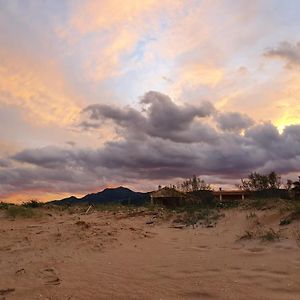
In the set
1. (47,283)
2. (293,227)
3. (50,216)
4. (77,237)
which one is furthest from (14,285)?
(50,216)

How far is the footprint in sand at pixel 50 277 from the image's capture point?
6520mm

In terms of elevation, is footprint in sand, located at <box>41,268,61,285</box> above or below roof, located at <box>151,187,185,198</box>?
below

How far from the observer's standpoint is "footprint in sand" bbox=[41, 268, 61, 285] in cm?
652

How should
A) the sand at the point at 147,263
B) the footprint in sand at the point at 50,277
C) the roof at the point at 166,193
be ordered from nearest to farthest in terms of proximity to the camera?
the sand at the point at 147,263 < the footprint in sand at the point at 50,277 < the roof at the point at 166,193

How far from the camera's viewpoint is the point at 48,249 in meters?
9.38

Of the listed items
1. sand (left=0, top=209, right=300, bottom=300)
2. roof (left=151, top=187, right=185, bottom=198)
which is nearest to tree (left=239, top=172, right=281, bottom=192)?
roof (left=151, top=187, right=185, bottom=198)

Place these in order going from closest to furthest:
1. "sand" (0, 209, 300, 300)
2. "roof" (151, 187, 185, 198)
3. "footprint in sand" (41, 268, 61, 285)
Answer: "sand" (0, 209, 300, 300), "footprint in sand" (41, 268, 61, 285), "roof" (151, 187, 185, 198)

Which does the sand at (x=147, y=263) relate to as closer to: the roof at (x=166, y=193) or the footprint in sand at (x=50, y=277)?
the footprint in sand at (x=50, y=277)

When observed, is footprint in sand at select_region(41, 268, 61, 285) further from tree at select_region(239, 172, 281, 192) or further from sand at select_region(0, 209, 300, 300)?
tree at select_region(239, 172, 281, 192)

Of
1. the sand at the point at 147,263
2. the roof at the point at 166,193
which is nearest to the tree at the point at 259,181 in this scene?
the roof at the point at 166,193

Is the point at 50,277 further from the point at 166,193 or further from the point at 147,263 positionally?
the point at 166,193

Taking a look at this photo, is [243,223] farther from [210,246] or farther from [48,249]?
[48,249]

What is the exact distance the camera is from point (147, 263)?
762cm

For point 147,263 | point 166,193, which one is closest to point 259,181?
point 166,193
